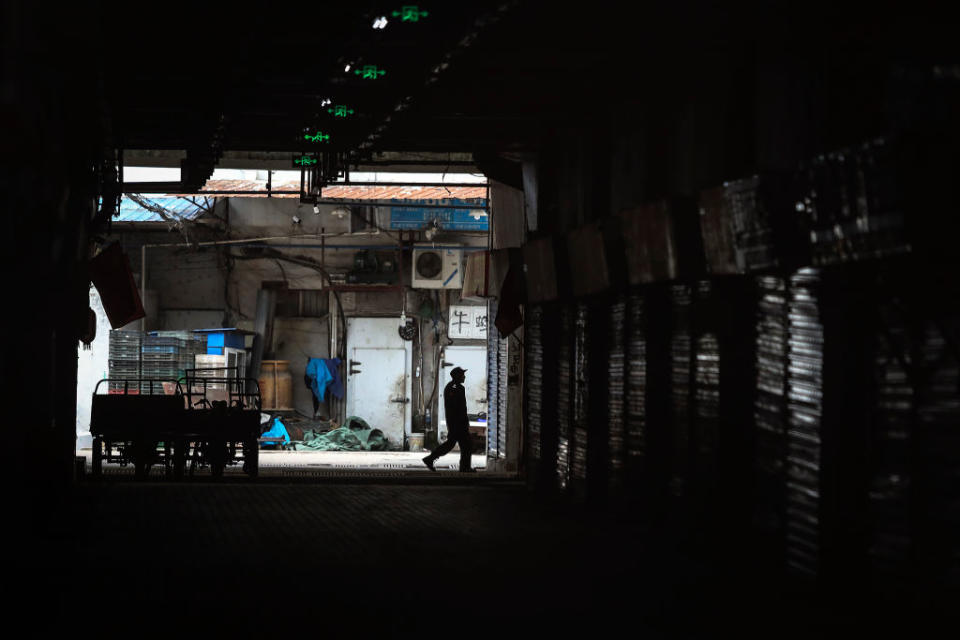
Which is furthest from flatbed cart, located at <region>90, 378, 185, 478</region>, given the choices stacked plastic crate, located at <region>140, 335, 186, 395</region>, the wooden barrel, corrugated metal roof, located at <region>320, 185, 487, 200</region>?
the wooden barrel

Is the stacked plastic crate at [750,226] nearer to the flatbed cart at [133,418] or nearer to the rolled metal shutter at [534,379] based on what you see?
the rolled metal shutter at [534,379]

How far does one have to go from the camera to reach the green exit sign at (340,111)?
15.4 metres

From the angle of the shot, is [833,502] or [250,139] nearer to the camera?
[833,502]

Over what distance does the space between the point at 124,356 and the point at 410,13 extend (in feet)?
65.9

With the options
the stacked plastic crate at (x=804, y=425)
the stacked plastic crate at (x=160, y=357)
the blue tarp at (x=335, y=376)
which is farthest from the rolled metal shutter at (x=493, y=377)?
the stacked plastic crate at (x=804, y=425)

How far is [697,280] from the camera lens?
12.3 meters

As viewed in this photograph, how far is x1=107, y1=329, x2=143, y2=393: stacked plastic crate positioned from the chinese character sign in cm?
821

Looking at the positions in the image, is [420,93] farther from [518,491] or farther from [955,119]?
[955,119]

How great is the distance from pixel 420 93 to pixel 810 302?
5961mm

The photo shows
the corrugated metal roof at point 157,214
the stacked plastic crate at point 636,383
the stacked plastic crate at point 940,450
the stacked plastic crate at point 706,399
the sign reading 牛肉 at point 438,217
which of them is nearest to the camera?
the stacked plastic crate at point 940,450

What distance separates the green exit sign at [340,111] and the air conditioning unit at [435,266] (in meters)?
16.8

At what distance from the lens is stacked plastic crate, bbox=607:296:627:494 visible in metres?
14.4

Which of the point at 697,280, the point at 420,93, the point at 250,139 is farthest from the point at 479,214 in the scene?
the point at 697,280

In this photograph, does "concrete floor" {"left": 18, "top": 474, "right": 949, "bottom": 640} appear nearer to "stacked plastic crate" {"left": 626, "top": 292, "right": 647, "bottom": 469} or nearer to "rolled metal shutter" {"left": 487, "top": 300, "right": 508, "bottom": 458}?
"stacked plastic crate" {"left": 626, "top": 292, "right": 647, "bottom": 469}
